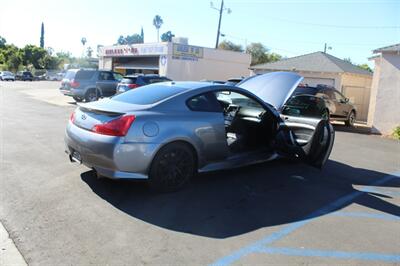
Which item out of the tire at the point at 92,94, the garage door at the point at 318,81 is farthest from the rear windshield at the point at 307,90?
the tire at the point at 92,94

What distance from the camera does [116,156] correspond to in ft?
15.9

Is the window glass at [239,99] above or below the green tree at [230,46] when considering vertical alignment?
below

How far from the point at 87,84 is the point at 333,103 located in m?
12.6

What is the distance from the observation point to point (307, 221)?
4.69 m

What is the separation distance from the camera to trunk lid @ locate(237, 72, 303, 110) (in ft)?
23.3

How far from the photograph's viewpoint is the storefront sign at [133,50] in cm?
3117

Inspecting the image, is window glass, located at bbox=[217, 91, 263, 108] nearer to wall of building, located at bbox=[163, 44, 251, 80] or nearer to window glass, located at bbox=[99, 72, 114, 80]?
window glass, located at bbox=[99, 72, 114, 80]

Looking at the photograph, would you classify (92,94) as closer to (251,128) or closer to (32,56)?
(251,128)

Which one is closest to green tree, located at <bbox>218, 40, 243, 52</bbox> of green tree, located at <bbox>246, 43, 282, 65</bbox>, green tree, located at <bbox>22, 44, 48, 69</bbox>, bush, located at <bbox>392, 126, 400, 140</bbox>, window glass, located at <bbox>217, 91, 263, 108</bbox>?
green tree, located at <bbox>246, 43, 282, 65</bbox>

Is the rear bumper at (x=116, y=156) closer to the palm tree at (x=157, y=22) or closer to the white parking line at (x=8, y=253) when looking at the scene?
the white parking line at (x=8, y=253)

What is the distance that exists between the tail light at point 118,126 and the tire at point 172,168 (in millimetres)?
571

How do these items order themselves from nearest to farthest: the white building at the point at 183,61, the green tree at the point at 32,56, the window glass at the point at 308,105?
1. the window glass at the point at 308,105
2. the white building at the point at 183,61
3. the green tree at the point at 32,56

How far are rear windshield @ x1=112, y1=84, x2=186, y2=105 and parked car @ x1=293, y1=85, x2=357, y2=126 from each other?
858cm

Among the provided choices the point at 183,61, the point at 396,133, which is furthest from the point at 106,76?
Result: the point at 396,133
